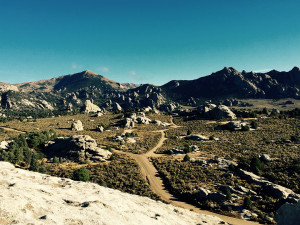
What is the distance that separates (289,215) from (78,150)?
179 ft

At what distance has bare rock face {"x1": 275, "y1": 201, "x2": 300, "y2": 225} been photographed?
43.0ft

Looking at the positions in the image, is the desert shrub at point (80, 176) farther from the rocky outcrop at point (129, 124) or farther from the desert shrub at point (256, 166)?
the rocky outcrop at point (129, 124)

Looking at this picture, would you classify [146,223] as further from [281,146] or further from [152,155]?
[281,146]

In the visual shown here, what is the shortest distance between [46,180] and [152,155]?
4178cm

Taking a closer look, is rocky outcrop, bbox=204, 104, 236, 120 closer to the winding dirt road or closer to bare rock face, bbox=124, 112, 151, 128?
bare rock face, bbox=124, 112, 151, 128

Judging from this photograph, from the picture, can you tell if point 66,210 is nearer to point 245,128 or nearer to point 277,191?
point 277,191

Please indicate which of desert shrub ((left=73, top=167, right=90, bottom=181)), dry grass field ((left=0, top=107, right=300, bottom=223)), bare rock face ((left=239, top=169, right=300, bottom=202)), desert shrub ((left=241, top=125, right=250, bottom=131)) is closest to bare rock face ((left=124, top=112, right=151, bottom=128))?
dry grass field ((left=0, top=107, right=300, bottom=223))

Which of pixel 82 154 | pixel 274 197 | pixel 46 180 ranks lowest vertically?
pixel 274 197

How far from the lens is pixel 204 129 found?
9706 centimetres

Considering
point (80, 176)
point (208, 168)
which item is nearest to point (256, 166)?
point (208, 168)

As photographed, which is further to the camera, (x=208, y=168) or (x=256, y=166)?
(x=208, y=168)

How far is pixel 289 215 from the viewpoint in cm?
1362

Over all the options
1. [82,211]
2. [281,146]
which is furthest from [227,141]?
[82,211]

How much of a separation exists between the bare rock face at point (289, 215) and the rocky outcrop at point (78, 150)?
48.0 meters
